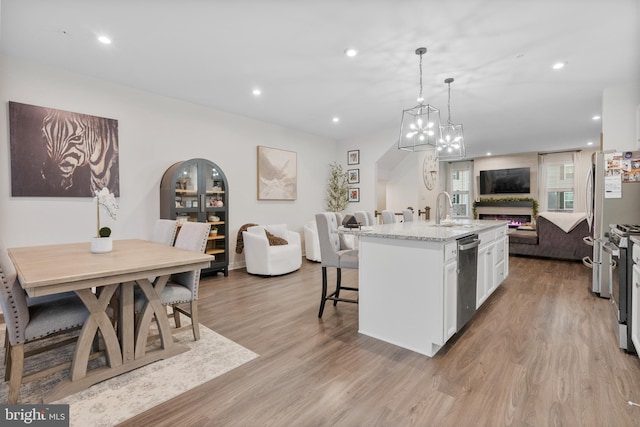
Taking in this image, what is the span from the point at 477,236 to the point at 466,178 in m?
9.48

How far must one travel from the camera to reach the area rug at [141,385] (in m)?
1.63

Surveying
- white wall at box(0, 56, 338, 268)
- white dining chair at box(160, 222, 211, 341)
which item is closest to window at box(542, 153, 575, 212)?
white wall at box(0, 56, 338, 268)

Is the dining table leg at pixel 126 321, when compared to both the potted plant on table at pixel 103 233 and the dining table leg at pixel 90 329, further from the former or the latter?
the potted plant on table at pixel 103 233

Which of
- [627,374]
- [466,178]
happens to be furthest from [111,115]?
[466,178]

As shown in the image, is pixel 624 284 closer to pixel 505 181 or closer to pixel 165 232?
Answer: pixel 165 232

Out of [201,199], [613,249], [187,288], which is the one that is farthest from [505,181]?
[187,288]

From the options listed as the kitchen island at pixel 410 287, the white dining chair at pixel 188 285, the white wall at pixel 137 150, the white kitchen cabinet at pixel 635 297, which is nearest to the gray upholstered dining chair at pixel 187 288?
the white dining chair at pixel 188 285

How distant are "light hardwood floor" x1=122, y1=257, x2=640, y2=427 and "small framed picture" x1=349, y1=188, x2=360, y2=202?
3.83 metres

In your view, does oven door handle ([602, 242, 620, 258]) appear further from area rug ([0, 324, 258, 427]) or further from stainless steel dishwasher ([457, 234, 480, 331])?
area rug ([0, 324, 258, 427])

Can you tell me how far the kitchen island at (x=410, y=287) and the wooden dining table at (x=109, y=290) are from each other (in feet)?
4.38

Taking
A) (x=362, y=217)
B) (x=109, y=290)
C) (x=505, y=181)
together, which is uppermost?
(x=505, y=181)

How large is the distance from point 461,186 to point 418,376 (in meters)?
10.7

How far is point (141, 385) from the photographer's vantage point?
187 cm

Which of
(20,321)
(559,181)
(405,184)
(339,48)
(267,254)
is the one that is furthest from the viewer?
(559,181)
